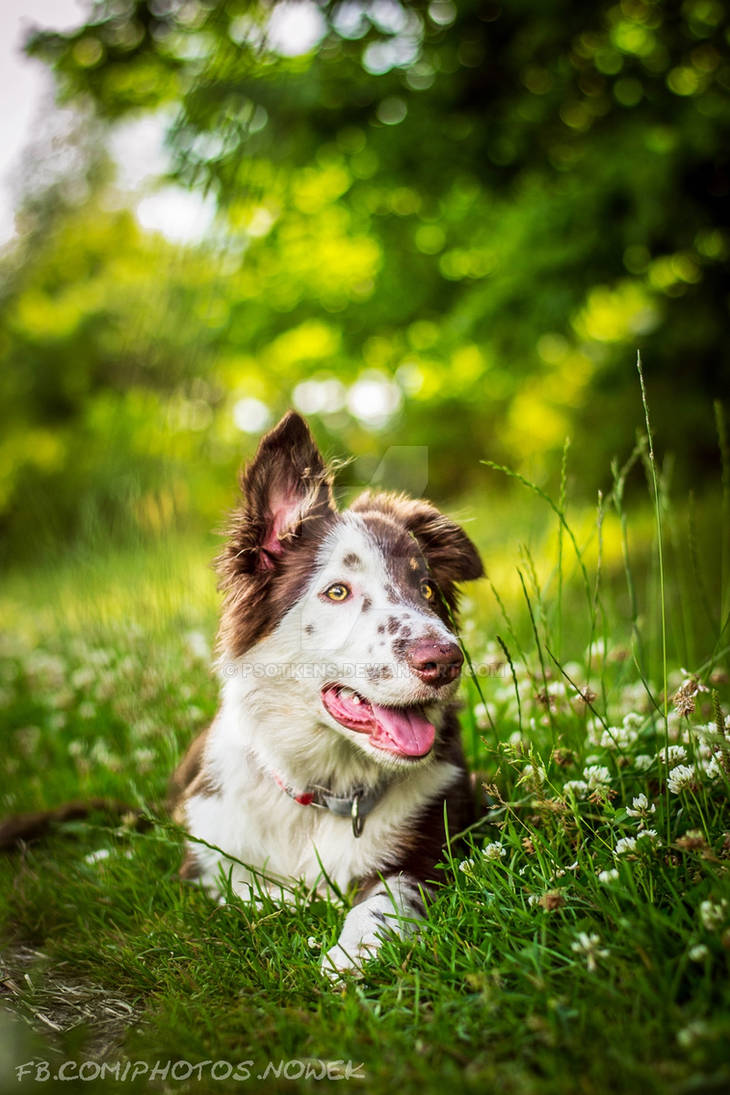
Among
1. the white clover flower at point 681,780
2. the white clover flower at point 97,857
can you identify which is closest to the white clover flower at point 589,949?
the white clover flower at point 681,780

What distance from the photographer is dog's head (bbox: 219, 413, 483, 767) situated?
258cm

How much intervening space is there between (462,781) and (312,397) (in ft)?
29.4

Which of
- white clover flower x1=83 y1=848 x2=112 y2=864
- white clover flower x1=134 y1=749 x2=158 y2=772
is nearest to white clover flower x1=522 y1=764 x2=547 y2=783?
white clover flower x1=83 y1=848 x2=112 y2=864

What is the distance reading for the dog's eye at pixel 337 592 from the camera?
284cm

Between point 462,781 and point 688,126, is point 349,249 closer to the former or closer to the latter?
point 688,126

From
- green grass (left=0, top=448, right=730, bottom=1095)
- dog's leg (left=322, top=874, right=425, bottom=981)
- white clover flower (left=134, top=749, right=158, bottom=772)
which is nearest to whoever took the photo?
green grass (left=0, top=448, right=730, bottom=1095)

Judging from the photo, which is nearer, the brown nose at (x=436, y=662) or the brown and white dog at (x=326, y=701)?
the brown nose at (x=436, y=662)

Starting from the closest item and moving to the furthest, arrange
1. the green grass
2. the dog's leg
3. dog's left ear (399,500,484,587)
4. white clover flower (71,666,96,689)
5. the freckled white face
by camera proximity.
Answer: the green grass
the dog's leg
the freckled white face
dog's left ear (399,500,484,587)
white clover flower (71,666,96,689)

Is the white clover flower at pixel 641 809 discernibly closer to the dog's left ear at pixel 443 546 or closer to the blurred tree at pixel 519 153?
the dog's left ear at pixel 443 546

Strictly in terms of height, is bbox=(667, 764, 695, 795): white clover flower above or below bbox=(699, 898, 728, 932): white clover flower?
above

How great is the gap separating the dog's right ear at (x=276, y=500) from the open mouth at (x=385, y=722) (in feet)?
1.95

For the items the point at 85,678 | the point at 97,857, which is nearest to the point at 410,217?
the point at 85,678

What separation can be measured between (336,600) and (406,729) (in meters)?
0.52

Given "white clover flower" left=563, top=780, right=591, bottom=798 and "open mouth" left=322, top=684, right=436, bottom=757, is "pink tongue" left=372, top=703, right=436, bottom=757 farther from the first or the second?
"white clover flower" left=563, top=780, right=591, bottom=798
